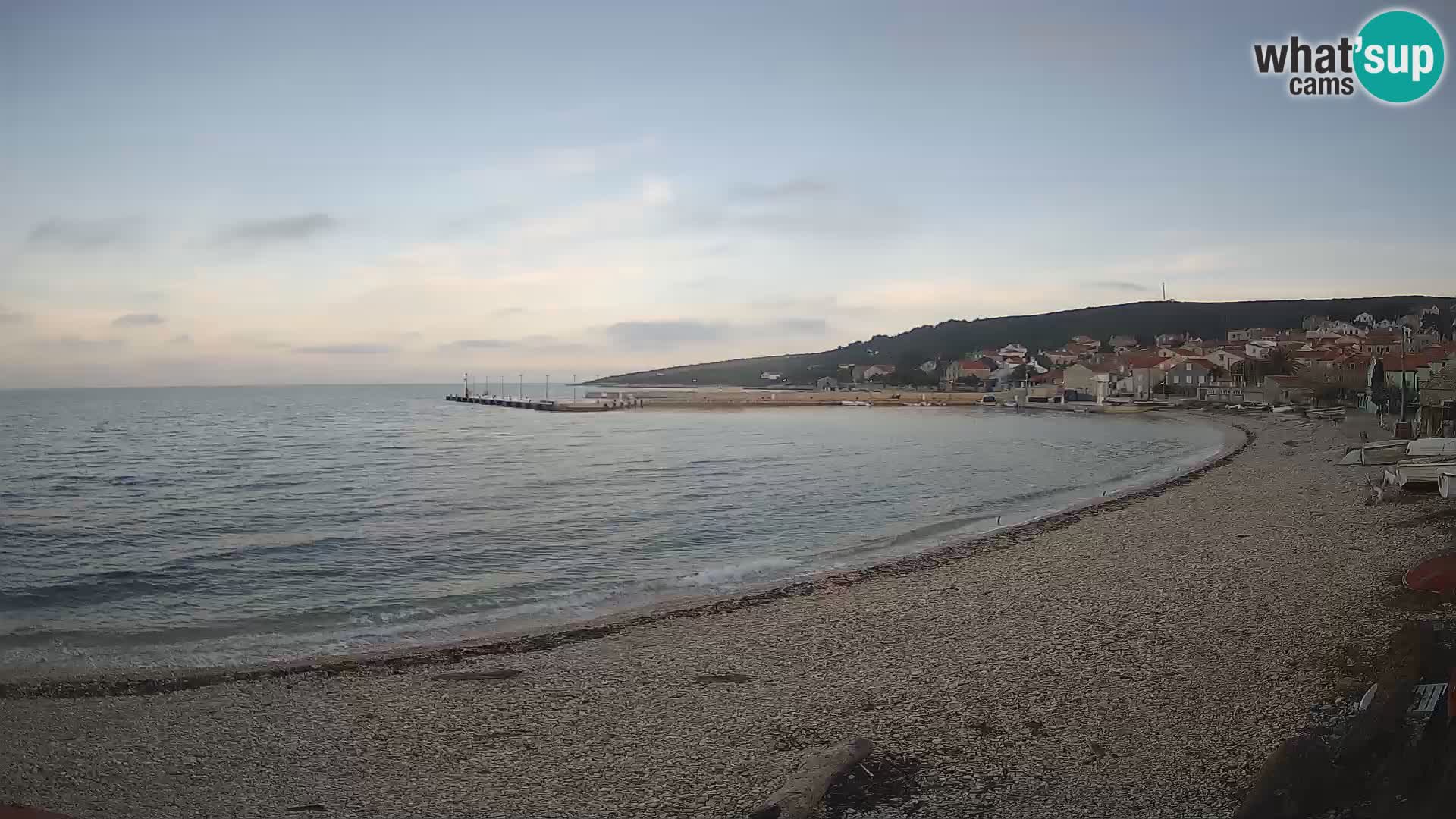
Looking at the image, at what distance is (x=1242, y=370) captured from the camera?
233ft

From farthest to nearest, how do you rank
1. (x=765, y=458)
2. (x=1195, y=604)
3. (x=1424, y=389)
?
(x=765, y=458) < (x=1424, y=389) < (x=1195, y=604)

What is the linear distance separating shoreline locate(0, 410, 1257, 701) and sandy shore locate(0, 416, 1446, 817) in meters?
0.20

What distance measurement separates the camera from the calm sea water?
1041 centimetres

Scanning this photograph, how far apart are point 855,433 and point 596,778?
4503 cm

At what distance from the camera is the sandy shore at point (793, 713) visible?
16.9 feet

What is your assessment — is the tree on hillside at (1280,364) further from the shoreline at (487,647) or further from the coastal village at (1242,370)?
the shoreline at (487,647)

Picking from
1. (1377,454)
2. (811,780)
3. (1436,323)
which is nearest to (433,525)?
(811,780)

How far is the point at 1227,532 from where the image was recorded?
13680mm

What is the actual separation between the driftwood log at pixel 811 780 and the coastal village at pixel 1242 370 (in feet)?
72.7

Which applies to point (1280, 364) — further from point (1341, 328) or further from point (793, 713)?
point (793, 713)

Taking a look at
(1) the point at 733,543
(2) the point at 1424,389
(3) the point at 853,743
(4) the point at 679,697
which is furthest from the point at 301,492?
(2) the point at 1424,389

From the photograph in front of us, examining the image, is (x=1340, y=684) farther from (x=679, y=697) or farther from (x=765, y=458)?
(x=765, y=458)

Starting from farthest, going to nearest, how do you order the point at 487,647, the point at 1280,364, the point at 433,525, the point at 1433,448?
the point at 1280,364 < the point at 433,525 < the point at 1433,448 < the point at 487,647

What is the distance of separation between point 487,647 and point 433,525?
9.17 meters
